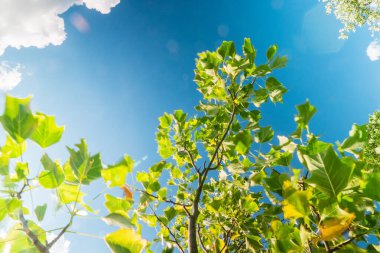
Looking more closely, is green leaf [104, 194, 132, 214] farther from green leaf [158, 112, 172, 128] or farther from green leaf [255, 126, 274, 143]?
green leaf [158, 112, 172, 128]

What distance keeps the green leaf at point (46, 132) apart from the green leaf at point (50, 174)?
2.0 inches

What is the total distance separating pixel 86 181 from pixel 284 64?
183 cm

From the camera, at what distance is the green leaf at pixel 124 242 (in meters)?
0.73

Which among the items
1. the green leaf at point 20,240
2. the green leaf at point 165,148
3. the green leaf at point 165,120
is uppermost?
the green leaf at point 165,120

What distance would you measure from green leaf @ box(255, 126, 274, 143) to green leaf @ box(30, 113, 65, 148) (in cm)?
137

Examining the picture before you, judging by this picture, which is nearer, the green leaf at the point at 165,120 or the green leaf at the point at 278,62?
the green leaf at the point at 278,62

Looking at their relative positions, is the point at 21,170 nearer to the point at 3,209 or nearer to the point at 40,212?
the point at 3,209

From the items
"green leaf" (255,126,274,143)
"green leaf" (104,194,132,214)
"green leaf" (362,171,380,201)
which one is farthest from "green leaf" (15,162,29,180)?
"green leaf" (255,126,274,143)

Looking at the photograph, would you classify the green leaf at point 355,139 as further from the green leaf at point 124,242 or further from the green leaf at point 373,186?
the green leaf at point 124,242

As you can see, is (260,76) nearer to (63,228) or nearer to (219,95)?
(219,95)

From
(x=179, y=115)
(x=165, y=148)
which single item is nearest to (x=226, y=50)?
(x=179, y=115)

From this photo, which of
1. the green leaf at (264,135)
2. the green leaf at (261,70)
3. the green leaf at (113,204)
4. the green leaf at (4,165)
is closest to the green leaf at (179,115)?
the green leaf at (261,70)

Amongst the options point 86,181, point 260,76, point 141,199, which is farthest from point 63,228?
point 260,76

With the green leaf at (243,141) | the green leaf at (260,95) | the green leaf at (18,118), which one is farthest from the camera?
the green leaf at (260,95)
